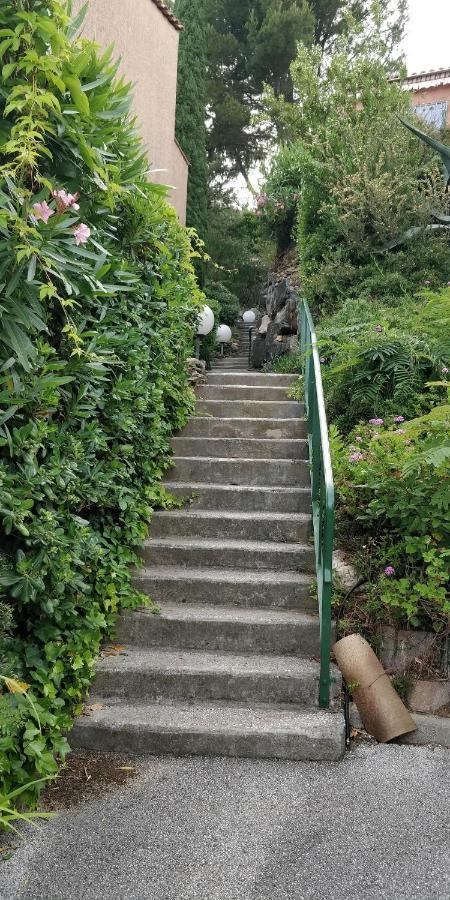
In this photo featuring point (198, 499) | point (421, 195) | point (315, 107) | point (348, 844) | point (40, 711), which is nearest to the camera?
point (348, 844)

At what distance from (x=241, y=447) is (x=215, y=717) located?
2.61m

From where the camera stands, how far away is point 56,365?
8.77ft

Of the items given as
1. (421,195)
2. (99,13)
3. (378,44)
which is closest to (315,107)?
(378,44)

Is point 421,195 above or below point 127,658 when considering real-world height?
above

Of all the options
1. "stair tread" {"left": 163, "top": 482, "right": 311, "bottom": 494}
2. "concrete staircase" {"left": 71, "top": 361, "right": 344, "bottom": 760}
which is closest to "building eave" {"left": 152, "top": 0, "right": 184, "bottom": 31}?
"concrete staircase" {"left": 71, "top": 361, "right": 344, "bottom": 760}

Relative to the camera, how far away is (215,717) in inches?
122

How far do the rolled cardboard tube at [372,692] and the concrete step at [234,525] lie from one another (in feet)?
3.59

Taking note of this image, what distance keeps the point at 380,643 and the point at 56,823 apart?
178cm

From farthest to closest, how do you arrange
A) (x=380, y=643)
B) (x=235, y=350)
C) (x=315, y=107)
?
(x=235, y=350) < (x=315, y=107) < (x=380, y=643)

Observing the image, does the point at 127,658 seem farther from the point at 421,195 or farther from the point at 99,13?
the point at 421,195

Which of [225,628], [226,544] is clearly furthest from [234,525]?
[225,628]

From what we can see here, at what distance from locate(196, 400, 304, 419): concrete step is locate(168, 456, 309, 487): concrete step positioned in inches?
36.3

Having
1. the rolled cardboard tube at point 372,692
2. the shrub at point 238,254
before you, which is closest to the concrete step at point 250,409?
the rolled cardboard tube at point 372,692

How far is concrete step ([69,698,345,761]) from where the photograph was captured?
296 centimetres
